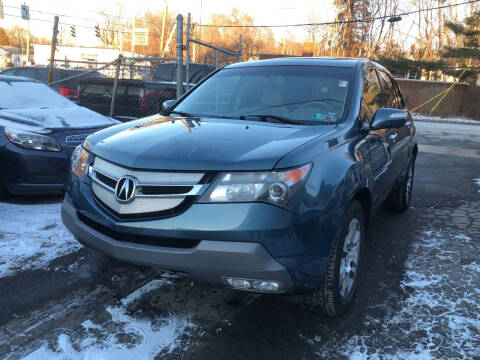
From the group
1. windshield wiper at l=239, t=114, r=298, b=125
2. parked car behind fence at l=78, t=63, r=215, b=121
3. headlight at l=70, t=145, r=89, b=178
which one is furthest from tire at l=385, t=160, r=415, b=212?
parked car behind fence at l=78, t=63, r=215, b=121

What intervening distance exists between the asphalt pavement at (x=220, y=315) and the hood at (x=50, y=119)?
149 centimetres

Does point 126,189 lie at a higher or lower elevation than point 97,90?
lower

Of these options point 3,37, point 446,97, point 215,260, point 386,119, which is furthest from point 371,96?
point 3,37

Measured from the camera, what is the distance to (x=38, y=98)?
622 cm

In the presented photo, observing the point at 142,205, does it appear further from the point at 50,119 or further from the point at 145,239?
the point at 50,119

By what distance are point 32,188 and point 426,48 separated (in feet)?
122

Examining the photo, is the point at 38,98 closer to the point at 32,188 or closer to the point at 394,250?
Answer: the point at 32,188

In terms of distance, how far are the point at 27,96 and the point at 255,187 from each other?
5028mm

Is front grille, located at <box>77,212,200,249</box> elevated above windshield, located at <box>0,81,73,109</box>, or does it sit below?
below

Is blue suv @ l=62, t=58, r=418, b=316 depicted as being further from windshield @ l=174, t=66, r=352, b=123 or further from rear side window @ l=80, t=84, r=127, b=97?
rear side window @ l=80, t=84, r=127, b=97

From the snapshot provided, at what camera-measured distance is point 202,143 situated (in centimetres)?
259

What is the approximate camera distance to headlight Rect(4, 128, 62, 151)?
15.8ft

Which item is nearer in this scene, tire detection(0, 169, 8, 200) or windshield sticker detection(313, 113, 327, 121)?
windshield sticker detection(313, 113, 327, 121)

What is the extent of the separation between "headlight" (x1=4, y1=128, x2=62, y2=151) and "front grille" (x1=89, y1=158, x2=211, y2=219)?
110 inches
